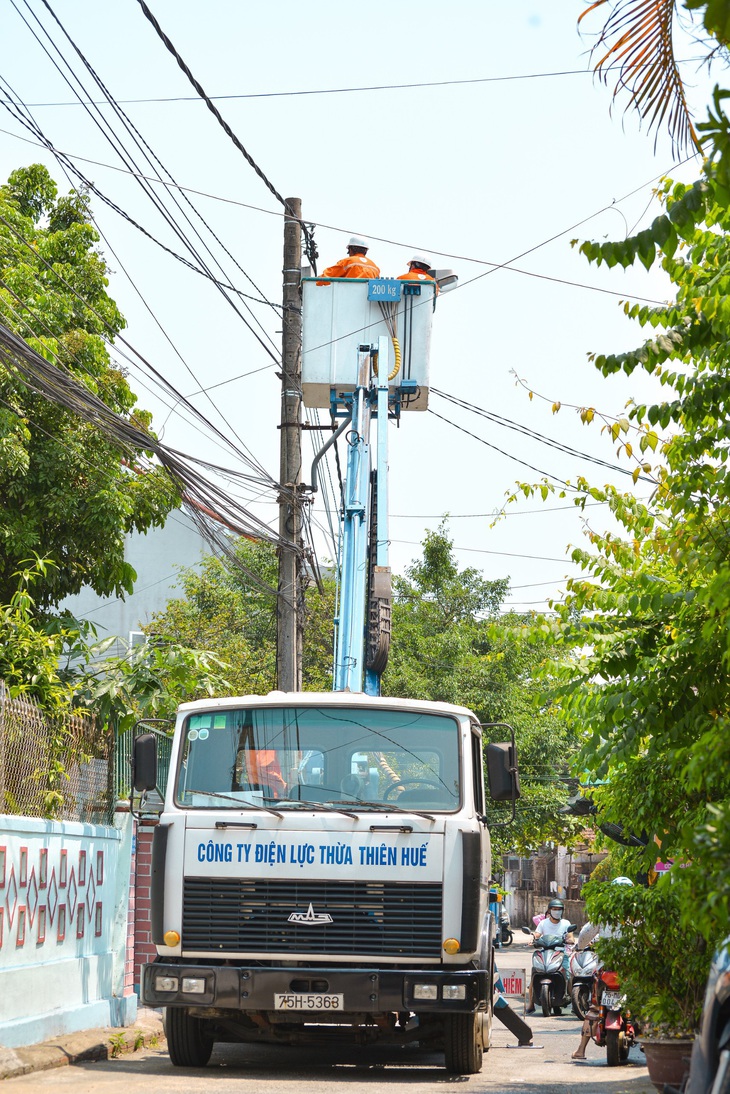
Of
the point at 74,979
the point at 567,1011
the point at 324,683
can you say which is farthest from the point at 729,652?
the point at 324,683

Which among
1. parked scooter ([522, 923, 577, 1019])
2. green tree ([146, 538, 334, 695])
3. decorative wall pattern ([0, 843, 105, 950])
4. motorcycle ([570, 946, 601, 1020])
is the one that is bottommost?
parked scooter ([522, 923, 577, 1019])

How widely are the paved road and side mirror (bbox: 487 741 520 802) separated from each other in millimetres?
1978

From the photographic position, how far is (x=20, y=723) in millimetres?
9703

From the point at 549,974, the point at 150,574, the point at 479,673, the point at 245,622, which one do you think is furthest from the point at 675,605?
the point at 150,574

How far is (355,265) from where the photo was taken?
1714 cm

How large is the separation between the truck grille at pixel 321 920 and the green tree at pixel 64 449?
7.86 meters

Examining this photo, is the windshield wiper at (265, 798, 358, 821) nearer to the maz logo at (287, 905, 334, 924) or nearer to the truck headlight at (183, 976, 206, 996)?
the maz logo at (287, 905, 334, 924)

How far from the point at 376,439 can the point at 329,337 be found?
1977 millimetres

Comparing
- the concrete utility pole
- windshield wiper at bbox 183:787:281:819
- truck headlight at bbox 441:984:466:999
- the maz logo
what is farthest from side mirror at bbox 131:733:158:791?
the concrete utility pole

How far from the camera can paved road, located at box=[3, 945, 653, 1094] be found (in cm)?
845

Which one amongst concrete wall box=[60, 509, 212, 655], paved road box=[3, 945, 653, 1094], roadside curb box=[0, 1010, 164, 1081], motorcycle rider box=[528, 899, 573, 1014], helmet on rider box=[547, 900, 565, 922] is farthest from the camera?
concrete wall box=[60, 509, 212, 655]

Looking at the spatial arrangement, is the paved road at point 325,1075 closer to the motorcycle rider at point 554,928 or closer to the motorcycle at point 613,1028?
the motorcycle at point 613,1028

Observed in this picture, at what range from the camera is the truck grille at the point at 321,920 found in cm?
905

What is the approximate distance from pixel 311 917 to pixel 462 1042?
1.52 metres
